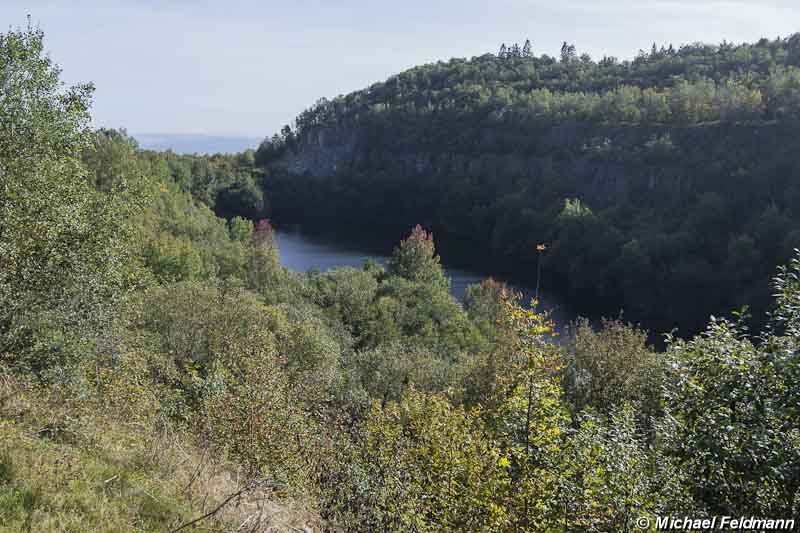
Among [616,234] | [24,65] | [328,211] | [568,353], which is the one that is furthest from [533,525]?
[328,211]

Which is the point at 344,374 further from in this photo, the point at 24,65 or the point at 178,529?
the point at 178,529

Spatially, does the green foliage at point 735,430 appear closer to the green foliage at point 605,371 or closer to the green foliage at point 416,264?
the green foliage at point 605,371

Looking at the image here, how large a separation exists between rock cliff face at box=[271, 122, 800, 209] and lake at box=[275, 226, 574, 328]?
21.4 m

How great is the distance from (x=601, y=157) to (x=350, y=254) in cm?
3986

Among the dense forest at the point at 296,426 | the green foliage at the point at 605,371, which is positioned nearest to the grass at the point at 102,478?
the dense forest at the point at 296,426

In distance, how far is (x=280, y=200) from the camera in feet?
442

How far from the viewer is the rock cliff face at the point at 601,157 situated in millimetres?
76875

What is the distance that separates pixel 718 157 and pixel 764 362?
80538 mm

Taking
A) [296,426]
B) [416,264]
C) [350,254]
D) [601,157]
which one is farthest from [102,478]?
[601,157]

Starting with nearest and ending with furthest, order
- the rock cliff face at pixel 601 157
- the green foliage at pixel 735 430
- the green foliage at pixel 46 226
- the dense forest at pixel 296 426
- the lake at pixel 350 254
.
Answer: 1. the green foliage at pixel 735 430
2. the dense forest at pixel 296 426
3. the green foliage at pixel 46 226
4. the lake at pixel 350 254
5. the rock cliff face at pixel 601 157

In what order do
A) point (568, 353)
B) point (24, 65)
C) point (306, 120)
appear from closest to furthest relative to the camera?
point (24, 65) < point (568, 353) < point (306, 120)

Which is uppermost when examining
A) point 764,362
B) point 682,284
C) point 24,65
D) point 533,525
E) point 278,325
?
point 24,65

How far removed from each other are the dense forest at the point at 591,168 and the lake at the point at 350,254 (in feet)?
16.5

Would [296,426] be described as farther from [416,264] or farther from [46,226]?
[416,264]
